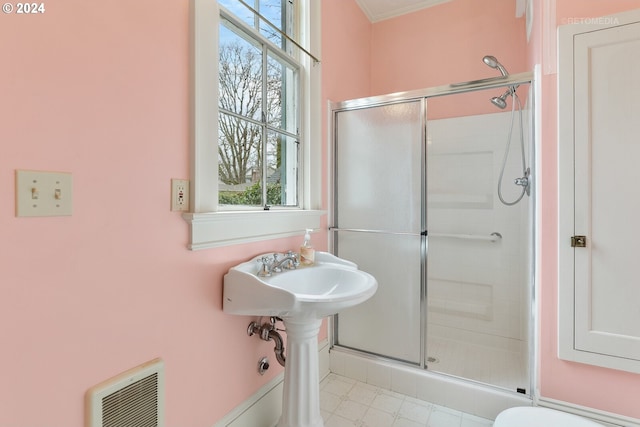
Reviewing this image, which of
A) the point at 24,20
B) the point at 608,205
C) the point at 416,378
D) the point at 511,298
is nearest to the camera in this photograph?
the point at 24,20

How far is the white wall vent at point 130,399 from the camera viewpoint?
879 millimetres

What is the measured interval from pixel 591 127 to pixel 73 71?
197 cm

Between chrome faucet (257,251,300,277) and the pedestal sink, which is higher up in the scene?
chrome faucet (257,251,300,277)

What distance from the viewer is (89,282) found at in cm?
87

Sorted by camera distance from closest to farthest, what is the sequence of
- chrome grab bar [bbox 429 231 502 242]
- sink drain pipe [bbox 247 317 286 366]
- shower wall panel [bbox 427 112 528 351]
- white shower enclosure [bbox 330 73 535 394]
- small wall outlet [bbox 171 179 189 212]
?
small wall outlet [bbox 171 179 189 212], sink drain pipe [bbox 247 317 286 366], white shower enclosure [bbox 330 73 535 394], shower wall panel [bbox 427 112 528 351], chrome grab bar [bbox 429 231 502 242]

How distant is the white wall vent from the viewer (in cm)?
88

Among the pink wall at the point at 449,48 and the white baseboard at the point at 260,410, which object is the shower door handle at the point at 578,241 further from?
the white baseboard at the point at 260,410

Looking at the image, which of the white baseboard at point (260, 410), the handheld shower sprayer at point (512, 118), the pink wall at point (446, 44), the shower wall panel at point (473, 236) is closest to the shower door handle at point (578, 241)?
the handheld shower sprayer at point (512, 118)

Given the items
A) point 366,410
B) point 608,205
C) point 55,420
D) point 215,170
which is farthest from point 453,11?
point 55,420

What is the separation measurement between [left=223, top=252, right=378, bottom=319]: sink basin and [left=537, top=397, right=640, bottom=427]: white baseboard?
1.08 metres

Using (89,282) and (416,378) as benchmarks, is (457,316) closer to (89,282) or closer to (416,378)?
(416,378)

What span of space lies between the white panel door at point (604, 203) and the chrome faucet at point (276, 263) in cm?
127

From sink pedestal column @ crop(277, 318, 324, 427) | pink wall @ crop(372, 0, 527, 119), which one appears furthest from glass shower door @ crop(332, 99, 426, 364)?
sink pedestal column @ crop(277, 318, 324, 427)

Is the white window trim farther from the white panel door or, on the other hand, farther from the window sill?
the white panel door
